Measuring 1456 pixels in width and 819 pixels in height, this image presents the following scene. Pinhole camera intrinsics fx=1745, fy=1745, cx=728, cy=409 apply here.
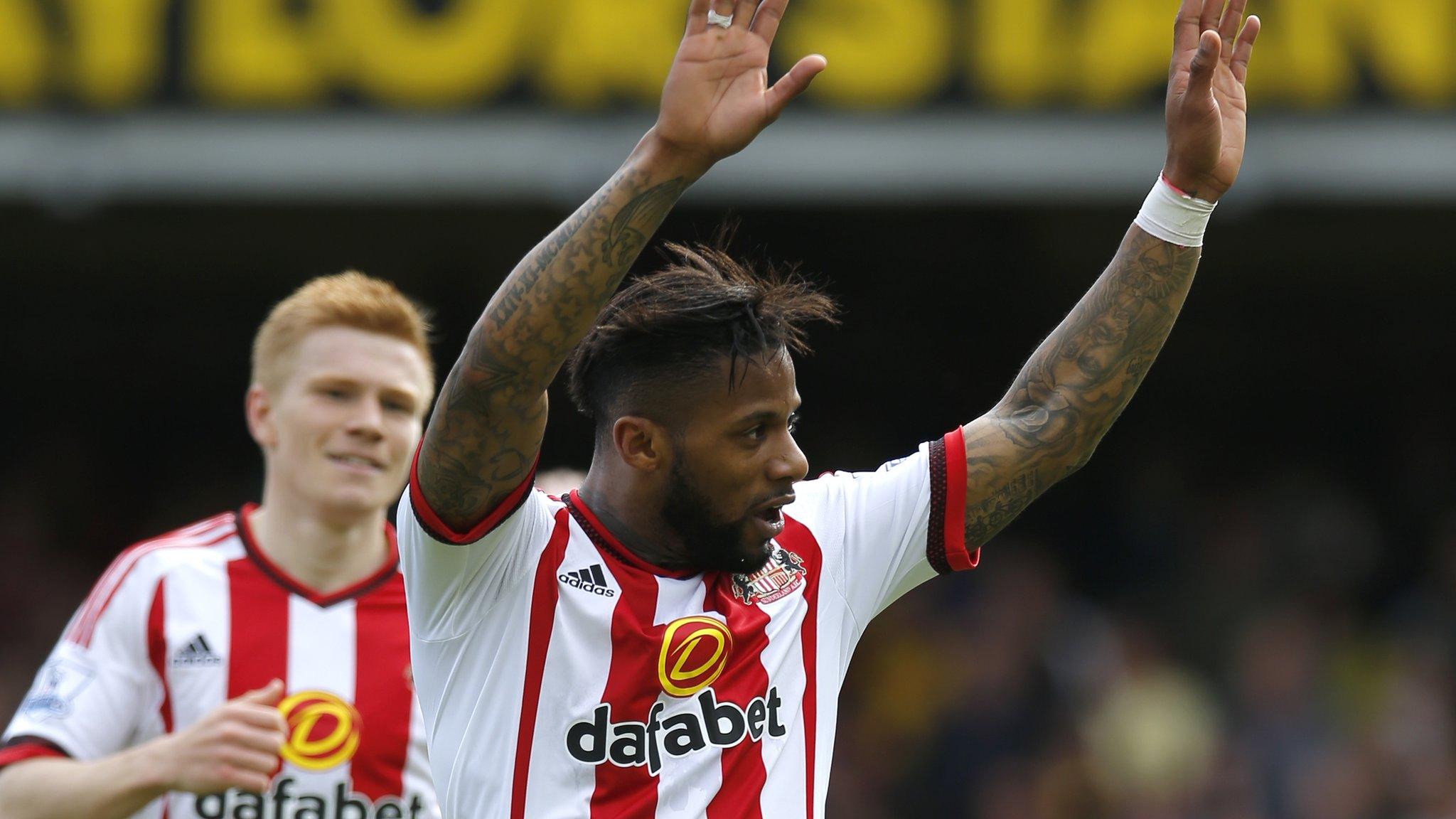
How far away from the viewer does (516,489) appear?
2.65 metres

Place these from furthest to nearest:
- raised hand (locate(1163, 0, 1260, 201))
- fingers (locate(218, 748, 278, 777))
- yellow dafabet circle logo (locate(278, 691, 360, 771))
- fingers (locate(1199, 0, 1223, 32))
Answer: yellow dafabet circle logo (locate(278, 691, 360, 771)), fingers (locate(218, 748, 278, 777)), fingers (locate(1199, 0, 1223, 32)), raised hand (locate(1163, 0, 1260, 201))

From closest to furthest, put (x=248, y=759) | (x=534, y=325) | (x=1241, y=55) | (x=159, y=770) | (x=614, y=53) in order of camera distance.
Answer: (x=534, y=325), (x=1241, y=55), (x=248, y=759), (x=159, y=770), (x=614, y=53)

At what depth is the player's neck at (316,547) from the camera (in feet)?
13.5

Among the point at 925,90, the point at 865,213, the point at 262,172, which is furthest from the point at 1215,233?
the point at 262,172

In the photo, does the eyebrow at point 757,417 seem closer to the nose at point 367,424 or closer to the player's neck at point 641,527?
the player's neck at point 641,527

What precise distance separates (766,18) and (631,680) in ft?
3.45

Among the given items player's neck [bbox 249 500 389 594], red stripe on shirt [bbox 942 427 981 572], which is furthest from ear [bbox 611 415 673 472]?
player's neck [bbox 249 500 389 594]

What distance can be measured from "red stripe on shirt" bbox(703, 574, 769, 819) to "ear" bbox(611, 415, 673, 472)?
0.76 ft

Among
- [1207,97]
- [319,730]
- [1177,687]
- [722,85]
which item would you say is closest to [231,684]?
[319,730]

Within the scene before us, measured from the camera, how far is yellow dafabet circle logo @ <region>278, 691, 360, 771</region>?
150 inches

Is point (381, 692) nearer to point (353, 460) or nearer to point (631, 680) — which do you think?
point (353, 460)

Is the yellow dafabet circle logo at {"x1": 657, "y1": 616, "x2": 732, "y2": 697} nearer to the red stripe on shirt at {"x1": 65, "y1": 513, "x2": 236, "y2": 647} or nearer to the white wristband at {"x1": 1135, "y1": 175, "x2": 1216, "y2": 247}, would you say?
the white wristband at {"x1": 1135, "y1": 175, "x2": 1216, "y2": 247}

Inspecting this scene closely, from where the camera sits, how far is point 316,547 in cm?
411

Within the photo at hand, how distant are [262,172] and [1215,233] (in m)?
4.98
